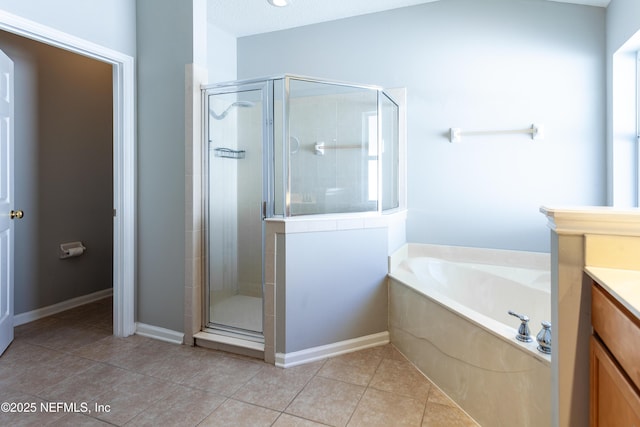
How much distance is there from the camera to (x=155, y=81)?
247cm

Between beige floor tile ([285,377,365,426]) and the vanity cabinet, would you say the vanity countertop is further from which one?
beige floor tile ([285,377,365,426])

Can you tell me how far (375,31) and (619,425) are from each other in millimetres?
2974

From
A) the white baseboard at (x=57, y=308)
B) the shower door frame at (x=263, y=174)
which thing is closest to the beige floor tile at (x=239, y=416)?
the shower door frame at (x=263, y=174)

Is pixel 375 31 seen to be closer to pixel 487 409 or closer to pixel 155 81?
pixel 155 81

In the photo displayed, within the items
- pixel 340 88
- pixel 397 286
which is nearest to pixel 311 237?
pixel 397 286

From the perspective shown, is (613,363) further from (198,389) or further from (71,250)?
(71,250)

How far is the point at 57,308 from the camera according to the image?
118 inches

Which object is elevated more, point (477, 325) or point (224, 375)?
point (477, 325)

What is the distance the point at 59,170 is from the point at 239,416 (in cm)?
269

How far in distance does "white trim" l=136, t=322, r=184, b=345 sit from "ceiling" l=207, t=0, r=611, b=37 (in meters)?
2.56

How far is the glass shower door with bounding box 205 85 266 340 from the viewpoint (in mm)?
2363

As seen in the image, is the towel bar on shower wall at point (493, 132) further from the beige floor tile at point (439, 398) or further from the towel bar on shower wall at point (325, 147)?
the beige floor tile at point (439, 398)

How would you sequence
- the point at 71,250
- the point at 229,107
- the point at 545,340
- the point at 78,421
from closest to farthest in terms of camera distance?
the point at 545,340 → the point at 78,421 → the point at 229,107 → the point at 71,250

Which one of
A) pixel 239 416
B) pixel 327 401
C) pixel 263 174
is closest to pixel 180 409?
pixel 239 416
